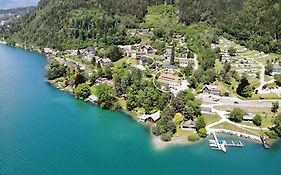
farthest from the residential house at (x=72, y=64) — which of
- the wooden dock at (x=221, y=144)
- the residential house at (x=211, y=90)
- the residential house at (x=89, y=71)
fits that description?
the wooden dock at (x=221, y=144)

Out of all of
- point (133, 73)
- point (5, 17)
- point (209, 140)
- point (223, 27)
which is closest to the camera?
point (209, 140)

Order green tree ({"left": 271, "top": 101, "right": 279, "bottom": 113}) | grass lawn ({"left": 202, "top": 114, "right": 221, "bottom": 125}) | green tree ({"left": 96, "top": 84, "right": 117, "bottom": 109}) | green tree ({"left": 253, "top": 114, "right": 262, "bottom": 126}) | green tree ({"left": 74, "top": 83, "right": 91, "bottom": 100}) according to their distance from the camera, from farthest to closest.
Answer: green tree ({"left": 74, "top": 83, "right": 91, "bottom": 100}) < green tree ({"left": 96, "top": 84, "right": 117, "bottom": 109}) < green tree ({"left": 271, "top": 101, "right": 279, "bottom": 113}) < grass lawn ({"left": 202, "top": 114, "right": 221, "bottom": 125}) < green tree ({"left": 253, "top": 114, "right": 262, "bottom": 126})

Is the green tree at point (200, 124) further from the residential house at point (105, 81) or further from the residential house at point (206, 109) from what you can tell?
the residential house at point (105, 81)

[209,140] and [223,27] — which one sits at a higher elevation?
[223,27]

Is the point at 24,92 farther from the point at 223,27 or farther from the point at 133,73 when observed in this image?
the point at 223,27

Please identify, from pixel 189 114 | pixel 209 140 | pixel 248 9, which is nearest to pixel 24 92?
pixel 189 114

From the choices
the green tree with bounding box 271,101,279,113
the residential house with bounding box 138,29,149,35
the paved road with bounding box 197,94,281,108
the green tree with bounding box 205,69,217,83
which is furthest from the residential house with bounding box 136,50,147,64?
the green tree with bounding box 271,101,279,113

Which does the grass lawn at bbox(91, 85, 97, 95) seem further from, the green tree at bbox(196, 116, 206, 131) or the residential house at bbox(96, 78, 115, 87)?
the green tree at bbox(196, 116, 206, 131)
